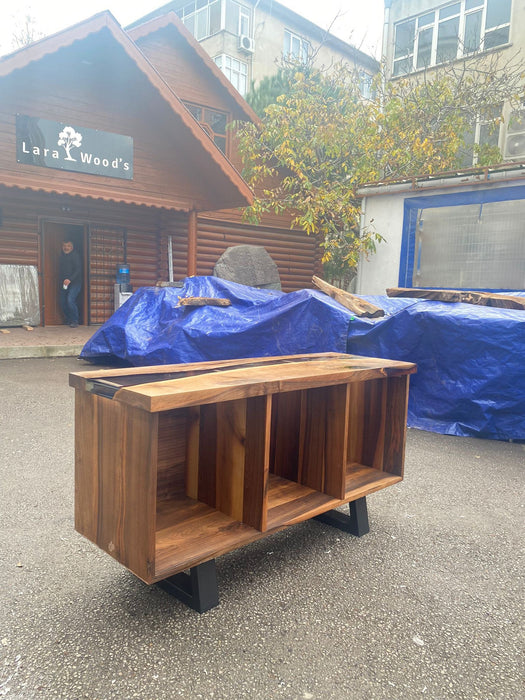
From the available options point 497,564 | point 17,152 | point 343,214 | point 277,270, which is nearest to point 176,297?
point 17,152

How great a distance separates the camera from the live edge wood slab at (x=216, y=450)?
1.92 metres

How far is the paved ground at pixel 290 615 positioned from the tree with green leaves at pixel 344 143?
1027cm

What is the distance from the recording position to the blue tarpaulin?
4.94 m

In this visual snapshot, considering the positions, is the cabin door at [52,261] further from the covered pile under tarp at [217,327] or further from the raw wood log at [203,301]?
the raw wood log at [203,301]

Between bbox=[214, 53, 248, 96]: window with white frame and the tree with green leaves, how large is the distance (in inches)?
430

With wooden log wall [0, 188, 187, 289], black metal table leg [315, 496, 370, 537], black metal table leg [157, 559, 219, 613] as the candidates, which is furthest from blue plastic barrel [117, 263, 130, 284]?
black metal table leg [157, 559, 219, 613]

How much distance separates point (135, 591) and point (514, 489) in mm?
2724

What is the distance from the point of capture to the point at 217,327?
6.99 m

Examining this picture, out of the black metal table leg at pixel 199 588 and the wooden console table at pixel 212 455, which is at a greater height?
the wooden console table at pixel 212 455

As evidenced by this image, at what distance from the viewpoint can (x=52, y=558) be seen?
2.60 m

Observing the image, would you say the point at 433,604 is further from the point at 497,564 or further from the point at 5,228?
the point at 5,228

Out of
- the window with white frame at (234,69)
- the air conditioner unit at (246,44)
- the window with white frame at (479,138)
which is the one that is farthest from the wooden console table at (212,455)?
the air conditioner unit at (246,44)

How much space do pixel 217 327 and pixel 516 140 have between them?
1478 centimetres

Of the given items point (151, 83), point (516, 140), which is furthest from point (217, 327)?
point (516, 140)
